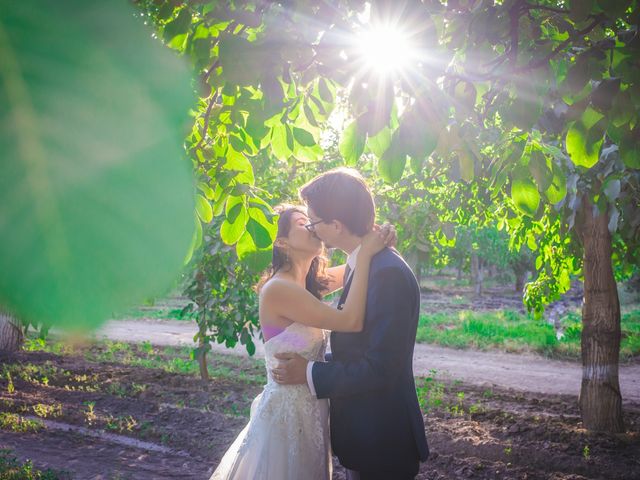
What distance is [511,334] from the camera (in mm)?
13094

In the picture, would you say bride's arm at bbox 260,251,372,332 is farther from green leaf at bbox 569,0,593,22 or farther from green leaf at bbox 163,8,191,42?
green leaf at bbox 163,8,191,42

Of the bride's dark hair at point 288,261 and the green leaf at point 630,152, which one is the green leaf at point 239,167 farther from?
the green leaf at point 630,152

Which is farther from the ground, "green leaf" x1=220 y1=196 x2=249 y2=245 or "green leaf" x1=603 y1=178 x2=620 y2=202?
"green leaf" x1=603 y1=178 x2=620 y2=202

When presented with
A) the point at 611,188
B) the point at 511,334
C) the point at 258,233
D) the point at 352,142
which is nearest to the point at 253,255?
the point at 258,233

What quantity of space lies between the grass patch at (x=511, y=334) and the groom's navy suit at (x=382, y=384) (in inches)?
393

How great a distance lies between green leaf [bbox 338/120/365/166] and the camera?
1.31m

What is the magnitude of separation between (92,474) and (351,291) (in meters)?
3.72

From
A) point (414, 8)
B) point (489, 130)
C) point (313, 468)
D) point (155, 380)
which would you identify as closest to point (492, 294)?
point (155, 380)

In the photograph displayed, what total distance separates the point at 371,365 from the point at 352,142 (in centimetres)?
120

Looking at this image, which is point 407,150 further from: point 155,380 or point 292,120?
point 155,380

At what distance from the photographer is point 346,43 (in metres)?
1.31

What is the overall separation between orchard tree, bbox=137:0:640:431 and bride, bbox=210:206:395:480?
37.7 inches

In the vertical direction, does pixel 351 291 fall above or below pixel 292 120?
below

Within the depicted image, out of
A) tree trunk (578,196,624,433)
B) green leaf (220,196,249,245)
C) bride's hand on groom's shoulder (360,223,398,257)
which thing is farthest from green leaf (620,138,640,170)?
tree trunk (578,196,624,433)
